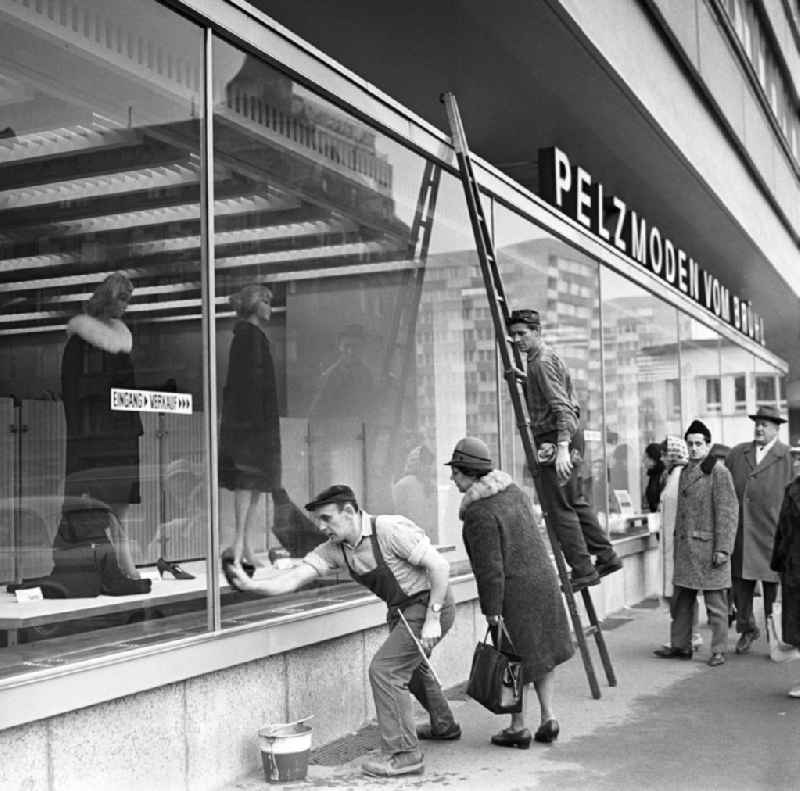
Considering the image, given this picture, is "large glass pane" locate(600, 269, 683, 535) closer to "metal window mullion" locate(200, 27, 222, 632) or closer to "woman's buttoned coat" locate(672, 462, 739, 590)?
"woman's buttoned coat" locate(672, 462, 739, 590)

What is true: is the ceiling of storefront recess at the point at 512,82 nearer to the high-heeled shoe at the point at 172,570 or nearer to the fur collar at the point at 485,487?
the fur collar at the point at 485,487

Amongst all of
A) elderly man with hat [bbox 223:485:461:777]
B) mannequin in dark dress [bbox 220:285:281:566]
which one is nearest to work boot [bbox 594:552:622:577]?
elderly man with hat [bbox 223:485:461:777]

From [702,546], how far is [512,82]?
185 inches

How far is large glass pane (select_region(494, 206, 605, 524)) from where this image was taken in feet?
38.0

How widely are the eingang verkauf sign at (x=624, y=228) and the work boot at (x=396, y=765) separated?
8436mm

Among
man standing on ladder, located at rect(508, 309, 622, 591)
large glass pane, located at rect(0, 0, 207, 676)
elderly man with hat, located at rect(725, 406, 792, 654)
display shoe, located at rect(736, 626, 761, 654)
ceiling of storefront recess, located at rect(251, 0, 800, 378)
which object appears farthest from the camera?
elderly man with hat, located at rect(725, 406, 792, 654)

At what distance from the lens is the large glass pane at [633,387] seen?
1538cm

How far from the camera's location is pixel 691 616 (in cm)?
1103

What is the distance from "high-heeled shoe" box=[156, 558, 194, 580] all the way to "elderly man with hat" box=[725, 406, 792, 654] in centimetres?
→ 627

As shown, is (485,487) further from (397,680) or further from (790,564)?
(790,564)

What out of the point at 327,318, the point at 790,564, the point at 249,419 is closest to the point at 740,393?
the point at 790,564

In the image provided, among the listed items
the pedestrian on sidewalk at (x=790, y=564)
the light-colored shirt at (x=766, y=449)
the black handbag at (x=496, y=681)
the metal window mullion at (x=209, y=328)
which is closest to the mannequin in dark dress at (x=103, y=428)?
the metal window mullion at (x=209, y=328)

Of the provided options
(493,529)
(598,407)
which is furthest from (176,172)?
(598,407)

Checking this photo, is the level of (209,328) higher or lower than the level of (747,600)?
higher
